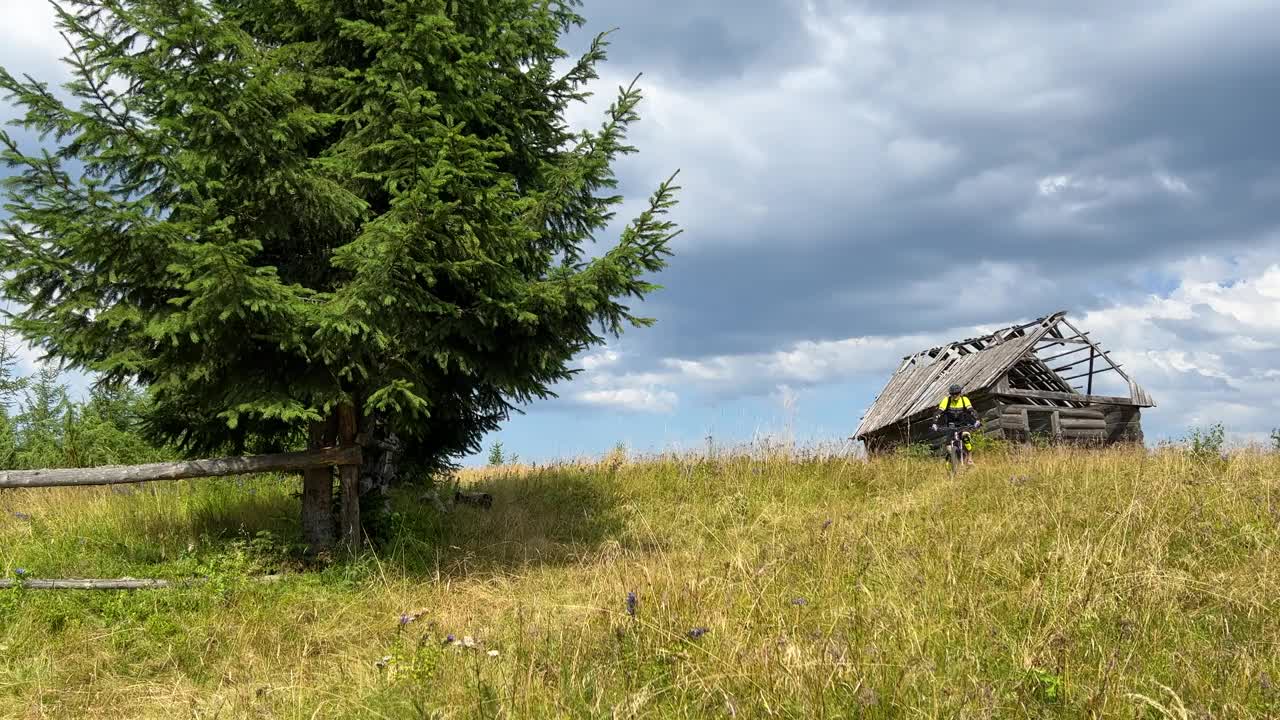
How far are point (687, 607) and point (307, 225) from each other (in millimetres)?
5487

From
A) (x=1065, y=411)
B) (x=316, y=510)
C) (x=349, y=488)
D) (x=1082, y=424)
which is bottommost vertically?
(x=316, y=510)

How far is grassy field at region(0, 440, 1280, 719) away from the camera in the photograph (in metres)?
3.90

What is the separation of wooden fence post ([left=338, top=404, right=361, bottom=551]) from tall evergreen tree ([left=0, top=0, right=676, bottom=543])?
0.28 meters

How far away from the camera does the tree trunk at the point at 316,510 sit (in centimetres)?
868

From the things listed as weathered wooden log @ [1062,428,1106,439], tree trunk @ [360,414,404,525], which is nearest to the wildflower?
tree trunk @ [360,414,404,525]

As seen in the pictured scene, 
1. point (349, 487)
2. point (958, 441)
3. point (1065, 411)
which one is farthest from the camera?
point (1065, 411)

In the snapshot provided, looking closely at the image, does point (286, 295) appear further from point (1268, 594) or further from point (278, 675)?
point (1268, 594)

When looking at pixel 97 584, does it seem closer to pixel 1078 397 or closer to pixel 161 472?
pixel 161 472

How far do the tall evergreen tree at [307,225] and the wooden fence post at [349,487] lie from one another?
10.9 inches

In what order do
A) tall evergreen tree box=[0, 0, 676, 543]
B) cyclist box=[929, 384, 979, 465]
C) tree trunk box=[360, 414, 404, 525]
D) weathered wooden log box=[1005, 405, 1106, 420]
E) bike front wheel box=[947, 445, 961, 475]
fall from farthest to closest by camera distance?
weathered wooden log box=[1005, 405, 1106, 420], cyclist box=[929, 384, 979, 465], bike front wheel box=[947, 445, 961, 475], tree trunk box=[360, 414, 404, 525], tall evergreen tree box=[0, 0, 676, 543]

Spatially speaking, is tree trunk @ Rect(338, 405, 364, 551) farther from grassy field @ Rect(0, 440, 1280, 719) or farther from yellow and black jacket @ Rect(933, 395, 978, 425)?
yellow and black jacket @ Rect(933, 395, 978, 425)

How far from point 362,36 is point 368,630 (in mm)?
5631

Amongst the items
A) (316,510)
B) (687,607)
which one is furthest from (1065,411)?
(687,607)

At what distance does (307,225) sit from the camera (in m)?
8.06
